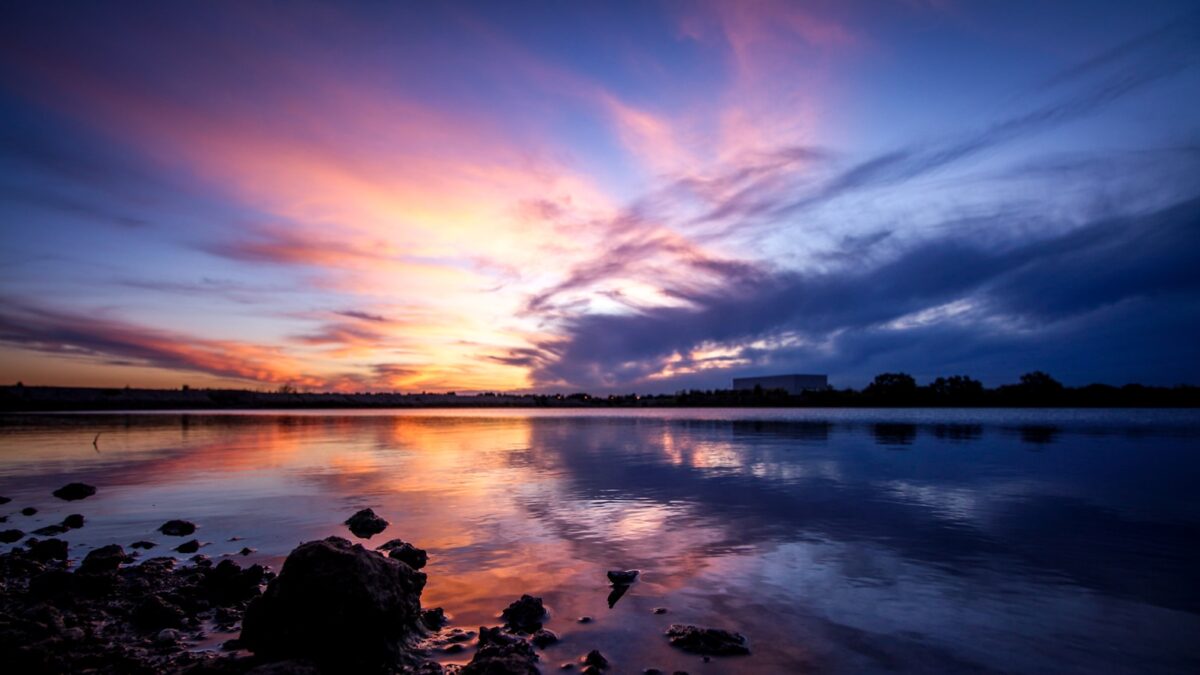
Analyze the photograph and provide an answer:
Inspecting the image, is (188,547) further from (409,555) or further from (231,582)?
(409,555)

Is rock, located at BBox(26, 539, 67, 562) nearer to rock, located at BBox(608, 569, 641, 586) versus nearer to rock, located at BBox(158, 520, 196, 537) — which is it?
rock, located at BBox(158, 520, 196, 537)

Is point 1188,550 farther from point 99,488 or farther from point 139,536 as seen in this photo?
point 99,488

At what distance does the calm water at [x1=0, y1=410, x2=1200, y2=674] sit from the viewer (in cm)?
774

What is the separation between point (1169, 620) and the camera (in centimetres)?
846

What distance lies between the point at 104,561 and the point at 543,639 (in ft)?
30.7

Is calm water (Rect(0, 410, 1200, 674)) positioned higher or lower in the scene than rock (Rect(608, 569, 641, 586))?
lower

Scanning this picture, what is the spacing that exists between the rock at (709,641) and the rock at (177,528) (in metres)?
13.1

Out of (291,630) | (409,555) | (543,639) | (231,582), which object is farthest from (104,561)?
(543,639)

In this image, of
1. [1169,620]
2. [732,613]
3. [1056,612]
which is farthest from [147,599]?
[1169,620]

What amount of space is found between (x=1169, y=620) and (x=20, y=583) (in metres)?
18.8

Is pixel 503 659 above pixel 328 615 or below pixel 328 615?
below

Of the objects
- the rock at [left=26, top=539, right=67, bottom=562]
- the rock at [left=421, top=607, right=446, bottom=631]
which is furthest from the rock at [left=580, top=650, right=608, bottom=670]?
the rock at [left=26, top=539, right=67, bottom=562]

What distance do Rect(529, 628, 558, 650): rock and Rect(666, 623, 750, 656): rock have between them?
62.8 inches

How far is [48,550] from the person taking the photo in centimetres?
1183
